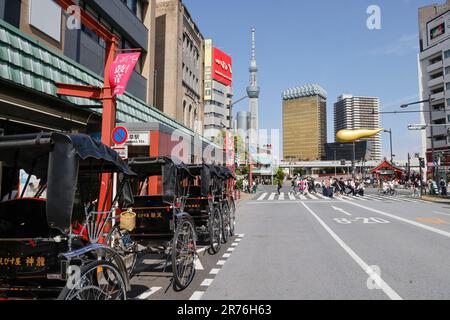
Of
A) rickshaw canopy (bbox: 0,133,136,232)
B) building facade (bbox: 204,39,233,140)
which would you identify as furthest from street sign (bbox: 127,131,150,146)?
building facade (bbox: 204,39,233,140)

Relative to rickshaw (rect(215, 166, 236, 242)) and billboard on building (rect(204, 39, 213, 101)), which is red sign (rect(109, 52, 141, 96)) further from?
billboard on building (rect(204, 39, 213, 101))

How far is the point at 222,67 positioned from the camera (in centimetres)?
6059

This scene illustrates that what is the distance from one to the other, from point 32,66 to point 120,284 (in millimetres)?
7169

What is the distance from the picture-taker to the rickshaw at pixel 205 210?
343 inches

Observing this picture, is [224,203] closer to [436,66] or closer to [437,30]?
[436,66]

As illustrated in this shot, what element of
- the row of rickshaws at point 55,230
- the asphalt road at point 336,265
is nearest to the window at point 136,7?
the asphalt road at point 336,265

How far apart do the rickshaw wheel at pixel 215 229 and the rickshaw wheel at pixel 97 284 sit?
4482 millimetres

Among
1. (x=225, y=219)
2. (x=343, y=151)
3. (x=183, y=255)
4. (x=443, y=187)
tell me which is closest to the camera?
(x=183, y=255)

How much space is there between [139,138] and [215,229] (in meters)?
7.08

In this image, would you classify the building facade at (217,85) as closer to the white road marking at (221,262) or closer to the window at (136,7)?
the window at (136,7)

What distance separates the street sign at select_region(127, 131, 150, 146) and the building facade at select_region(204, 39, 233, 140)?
1891 centimetres

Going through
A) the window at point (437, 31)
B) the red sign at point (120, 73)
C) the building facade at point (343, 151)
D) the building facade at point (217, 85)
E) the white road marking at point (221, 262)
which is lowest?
the white road marking at point (221, 262)

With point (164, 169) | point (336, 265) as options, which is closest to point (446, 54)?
point (336, 265)

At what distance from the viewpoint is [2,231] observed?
12.2ft
